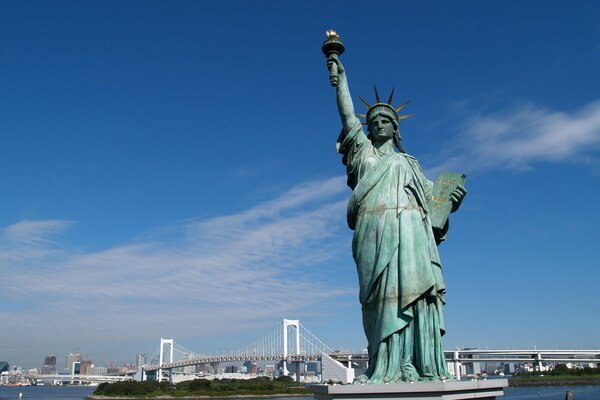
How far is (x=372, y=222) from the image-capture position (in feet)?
29.2

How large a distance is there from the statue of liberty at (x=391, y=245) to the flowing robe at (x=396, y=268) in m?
0.02

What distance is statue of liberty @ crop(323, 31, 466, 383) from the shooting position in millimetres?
8273

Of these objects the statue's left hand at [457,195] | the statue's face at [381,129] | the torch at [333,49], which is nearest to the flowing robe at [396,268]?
the statue's face at [381,129]

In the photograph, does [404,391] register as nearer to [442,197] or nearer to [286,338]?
[442,197]

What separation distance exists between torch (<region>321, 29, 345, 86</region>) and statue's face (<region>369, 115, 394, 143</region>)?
40.3 inches

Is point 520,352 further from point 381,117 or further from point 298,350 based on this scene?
point 381,117

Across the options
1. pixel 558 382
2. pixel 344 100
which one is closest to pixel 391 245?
pixel 344 100

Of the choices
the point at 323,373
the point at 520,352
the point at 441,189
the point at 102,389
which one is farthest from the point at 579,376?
the point at 441,189

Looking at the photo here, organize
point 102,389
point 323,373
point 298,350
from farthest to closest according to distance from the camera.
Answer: point 298,350
point 102,389
point 323,373

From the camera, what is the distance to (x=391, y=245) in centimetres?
863

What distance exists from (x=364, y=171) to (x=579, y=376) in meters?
73.1

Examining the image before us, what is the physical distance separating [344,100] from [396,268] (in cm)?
327

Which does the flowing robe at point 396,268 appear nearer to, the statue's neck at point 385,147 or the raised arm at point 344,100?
the statue's neck at point 385,147

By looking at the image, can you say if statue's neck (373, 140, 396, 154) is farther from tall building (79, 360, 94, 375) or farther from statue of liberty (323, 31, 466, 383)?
tall building (79, 360, 94, 375)
